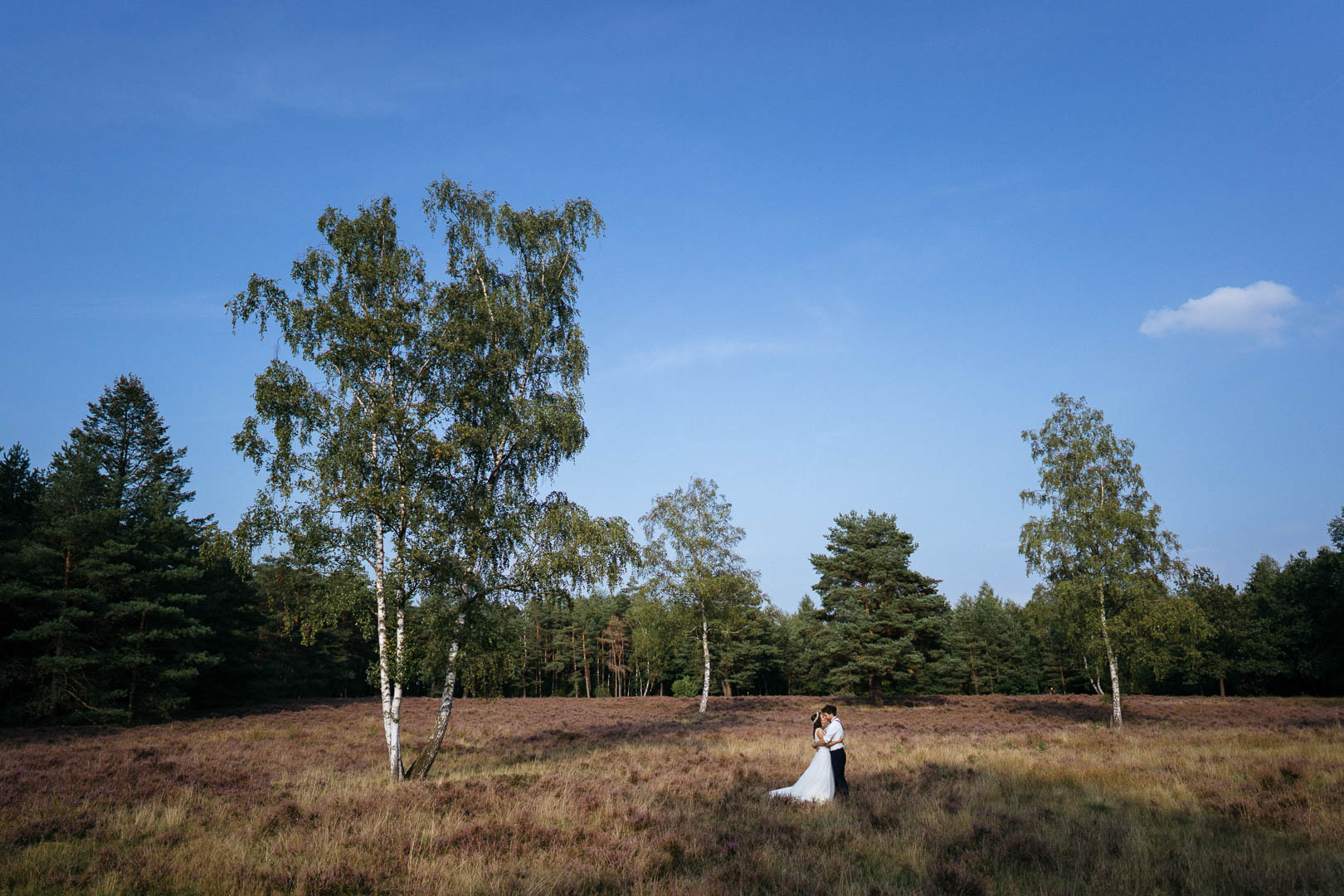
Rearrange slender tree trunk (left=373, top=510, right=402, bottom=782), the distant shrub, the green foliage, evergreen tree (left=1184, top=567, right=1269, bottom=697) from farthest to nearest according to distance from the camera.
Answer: the green foliage, the distant shrub, evergreen tree (left=1184, top=567, right=1269, bottom=697), slender tree trunk (left=373, top=510, right=402, bottom=782)

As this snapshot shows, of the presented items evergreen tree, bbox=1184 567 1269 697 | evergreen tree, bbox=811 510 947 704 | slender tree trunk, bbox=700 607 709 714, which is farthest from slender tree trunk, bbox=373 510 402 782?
evergreen tree, bbox=1184 567 1269 697

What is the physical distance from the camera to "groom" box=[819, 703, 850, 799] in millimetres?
12859

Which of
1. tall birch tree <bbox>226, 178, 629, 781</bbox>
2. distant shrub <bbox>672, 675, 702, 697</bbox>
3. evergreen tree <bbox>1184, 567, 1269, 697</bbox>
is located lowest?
distant shrub <bbox>672, 675, 702, 697</bbox>

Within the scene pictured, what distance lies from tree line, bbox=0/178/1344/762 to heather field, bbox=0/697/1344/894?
3659mm

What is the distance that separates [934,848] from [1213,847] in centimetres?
362

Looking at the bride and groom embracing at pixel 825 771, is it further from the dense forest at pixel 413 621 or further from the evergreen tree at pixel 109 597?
the evergreen tree at pixel 109 597

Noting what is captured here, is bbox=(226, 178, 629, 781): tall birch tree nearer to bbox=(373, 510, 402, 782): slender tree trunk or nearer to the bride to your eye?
bbox=(373, 510, 402, 782): slender tree trunk

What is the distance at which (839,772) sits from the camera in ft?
42.5

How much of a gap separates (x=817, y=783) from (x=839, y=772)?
50 centimetres

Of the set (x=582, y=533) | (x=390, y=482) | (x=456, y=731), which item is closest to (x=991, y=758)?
(x=582, y=533)

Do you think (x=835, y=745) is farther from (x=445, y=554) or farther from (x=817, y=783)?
(x=445, y=554)

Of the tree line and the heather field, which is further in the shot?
the tree line

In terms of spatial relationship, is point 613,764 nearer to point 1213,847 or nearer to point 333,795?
point 333,795

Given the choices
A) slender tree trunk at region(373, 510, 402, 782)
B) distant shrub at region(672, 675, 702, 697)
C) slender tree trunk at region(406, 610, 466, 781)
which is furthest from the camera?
distant shrub at region(672, 675, 702, 697)
